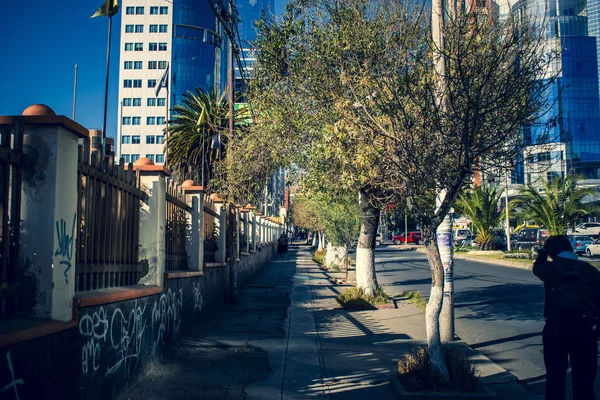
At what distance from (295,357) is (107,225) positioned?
146 inches

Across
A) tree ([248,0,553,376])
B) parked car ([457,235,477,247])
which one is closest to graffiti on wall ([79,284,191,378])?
tree ([248,0,553,376])

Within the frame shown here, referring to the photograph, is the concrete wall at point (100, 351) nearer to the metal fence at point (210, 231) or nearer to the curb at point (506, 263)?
the metal fence at point (210, 231)

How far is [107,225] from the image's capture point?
559 cm

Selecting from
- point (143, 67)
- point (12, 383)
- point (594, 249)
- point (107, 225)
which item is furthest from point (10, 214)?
point (143, 67)

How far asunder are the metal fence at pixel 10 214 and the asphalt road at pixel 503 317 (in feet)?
19.2

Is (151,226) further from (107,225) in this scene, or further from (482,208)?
(482,208)

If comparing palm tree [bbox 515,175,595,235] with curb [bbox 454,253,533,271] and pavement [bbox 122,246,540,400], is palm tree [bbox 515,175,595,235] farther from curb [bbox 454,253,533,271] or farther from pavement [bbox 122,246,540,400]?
pavement [bbox 122,246,540,400]

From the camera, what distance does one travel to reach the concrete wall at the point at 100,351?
3455 millimetres

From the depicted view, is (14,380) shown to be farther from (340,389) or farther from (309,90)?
(309,90)

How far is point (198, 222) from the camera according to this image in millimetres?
9953

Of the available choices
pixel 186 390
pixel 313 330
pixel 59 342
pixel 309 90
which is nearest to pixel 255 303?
pixel 313 330

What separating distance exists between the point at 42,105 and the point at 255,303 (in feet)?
35.9

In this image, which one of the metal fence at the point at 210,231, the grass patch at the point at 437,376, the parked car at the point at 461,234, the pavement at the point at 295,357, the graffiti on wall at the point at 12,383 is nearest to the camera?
the graffiti on wall at the point at 12,383

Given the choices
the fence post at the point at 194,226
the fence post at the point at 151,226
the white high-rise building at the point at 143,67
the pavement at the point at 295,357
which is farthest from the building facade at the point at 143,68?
the fence post at the point at 151,226
